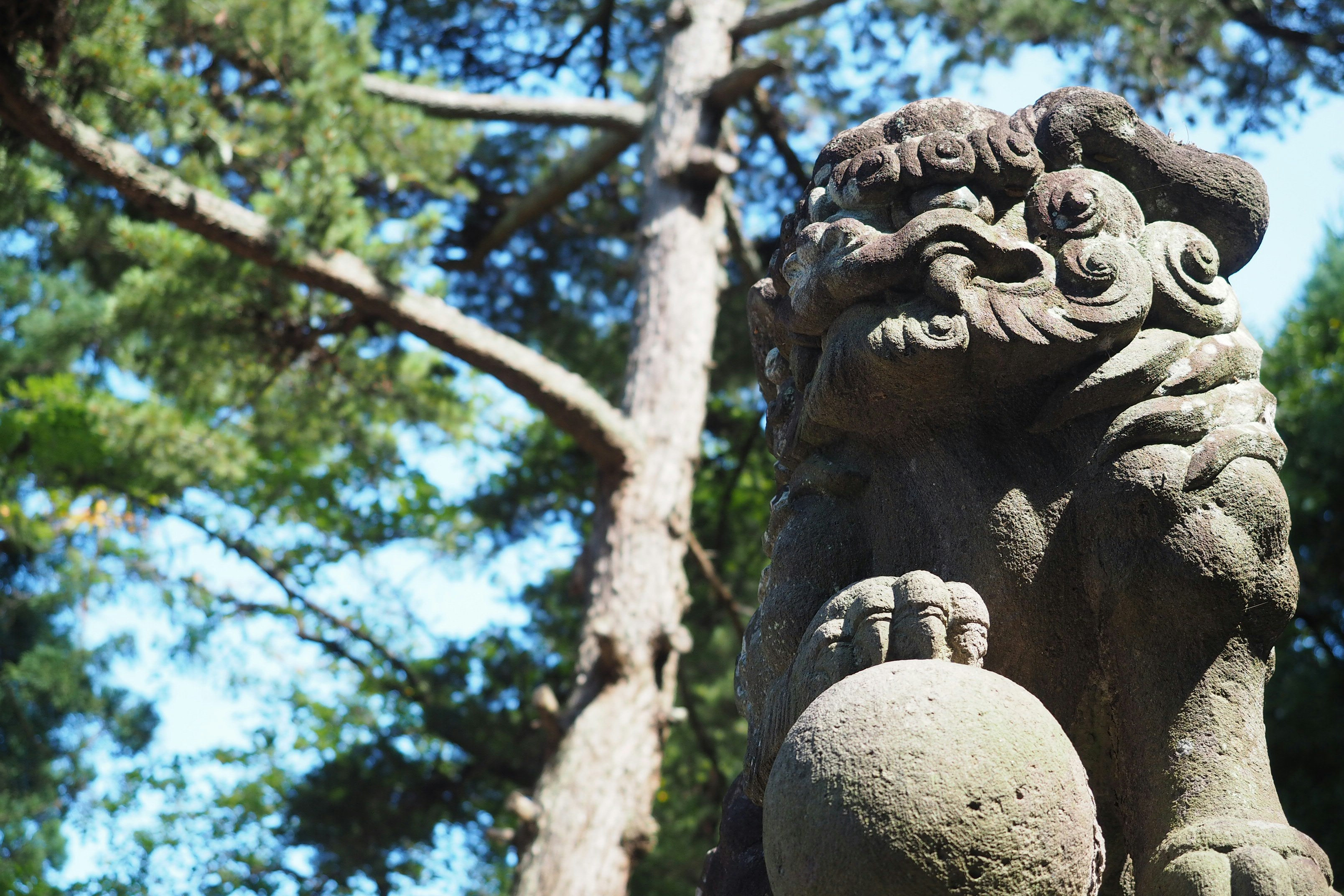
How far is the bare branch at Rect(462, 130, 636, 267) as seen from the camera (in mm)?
8078

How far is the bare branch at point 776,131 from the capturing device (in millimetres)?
8320

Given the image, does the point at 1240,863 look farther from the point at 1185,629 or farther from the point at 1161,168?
the point at 1161,168

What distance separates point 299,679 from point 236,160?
15.9 ft

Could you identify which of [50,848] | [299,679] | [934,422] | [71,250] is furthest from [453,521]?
[934,422]

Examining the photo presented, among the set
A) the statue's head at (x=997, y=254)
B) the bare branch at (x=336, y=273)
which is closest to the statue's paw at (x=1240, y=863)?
the statue's head at (x=997, y=254)

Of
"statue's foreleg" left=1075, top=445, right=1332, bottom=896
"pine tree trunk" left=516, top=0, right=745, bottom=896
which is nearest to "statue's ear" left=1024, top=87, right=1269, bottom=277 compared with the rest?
"statue's foreleg" left=1075, top=445, right=1332, bottom=896

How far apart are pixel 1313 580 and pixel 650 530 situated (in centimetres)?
468

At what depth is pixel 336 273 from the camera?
5512mm

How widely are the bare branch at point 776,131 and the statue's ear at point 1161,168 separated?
20.9ft

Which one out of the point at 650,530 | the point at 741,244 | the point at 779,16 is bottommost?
the point at 650,530

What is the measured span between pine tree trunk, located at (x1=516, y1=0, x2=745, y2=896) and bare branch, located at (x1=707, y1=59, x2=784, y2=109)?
12 centimetres

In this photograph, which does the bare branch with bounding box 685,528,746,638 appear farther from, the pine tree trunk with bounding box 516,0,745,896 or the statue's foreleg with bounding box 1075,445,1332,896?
the statue's foreleg with bounding box 1075,445,1332,896

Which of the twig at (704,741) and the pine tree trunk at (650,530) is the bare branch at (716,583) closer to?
the twig at (704,741)

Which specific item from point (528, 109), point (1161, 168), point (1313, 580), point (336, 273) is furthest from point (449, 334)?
point (1313, 580)
